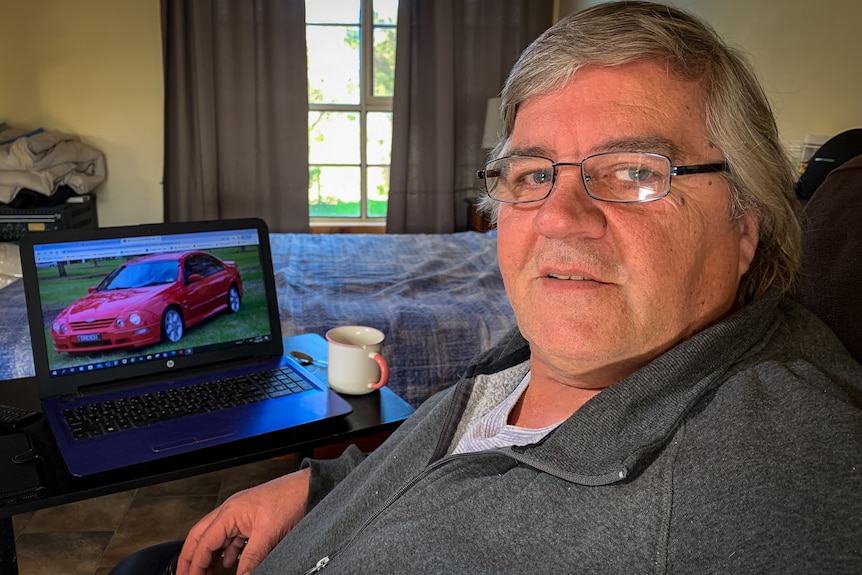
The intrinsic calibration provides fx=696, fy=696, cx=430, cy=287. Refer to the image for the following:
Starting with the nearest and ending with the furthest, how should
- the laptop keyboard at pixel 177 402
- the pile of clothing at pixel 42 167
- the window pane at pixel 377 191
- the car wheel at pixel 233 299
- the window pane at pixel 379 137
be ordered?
the laptop keyboard at pixel 177 402 → the car wheel at pixel 233 299 → the pile of clothing at pixel 42 167 → the window pane at pixel 379 137 → the window pane at pixel 377 191

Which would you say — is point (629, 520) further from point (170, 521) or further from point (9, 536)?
point (170, 521)

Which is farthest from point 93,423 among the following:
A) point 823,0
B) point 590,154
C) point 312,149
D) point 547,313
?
point 312,149

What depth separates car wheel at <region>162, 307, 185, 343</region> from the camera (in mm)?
1303

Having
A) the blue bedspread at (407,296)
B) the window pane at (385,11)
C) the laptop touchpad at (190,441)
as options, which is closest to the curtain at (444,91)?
the window pane at (385,11)

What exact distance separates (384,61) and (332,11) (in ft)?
1.47

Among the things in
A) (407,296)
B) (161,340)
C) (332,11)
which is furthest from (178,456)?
(332,11)

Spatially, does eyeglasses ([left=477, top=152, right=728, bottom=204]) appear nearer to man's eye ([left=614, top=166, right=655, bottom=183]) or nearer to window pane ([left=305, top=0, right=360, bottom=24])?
man's eye ([left=614, top=166, right=655, bottom=183])

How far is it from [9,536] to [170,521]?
1.09 m

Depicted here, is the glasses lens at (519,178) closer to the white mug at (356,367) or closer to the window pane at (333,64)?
the white mug at (356,367)

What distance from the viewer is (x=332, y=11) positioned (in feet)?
14.5

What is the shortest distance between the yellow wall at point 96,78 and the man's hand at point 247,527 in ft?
12.4

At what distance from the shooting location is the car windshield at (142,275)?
1.26 meters

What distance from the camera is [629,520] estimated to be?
576 millimetres

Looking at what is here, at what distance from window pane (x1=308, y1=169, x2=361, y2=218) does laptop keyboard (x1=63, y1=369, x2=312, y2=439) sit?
3544mm
